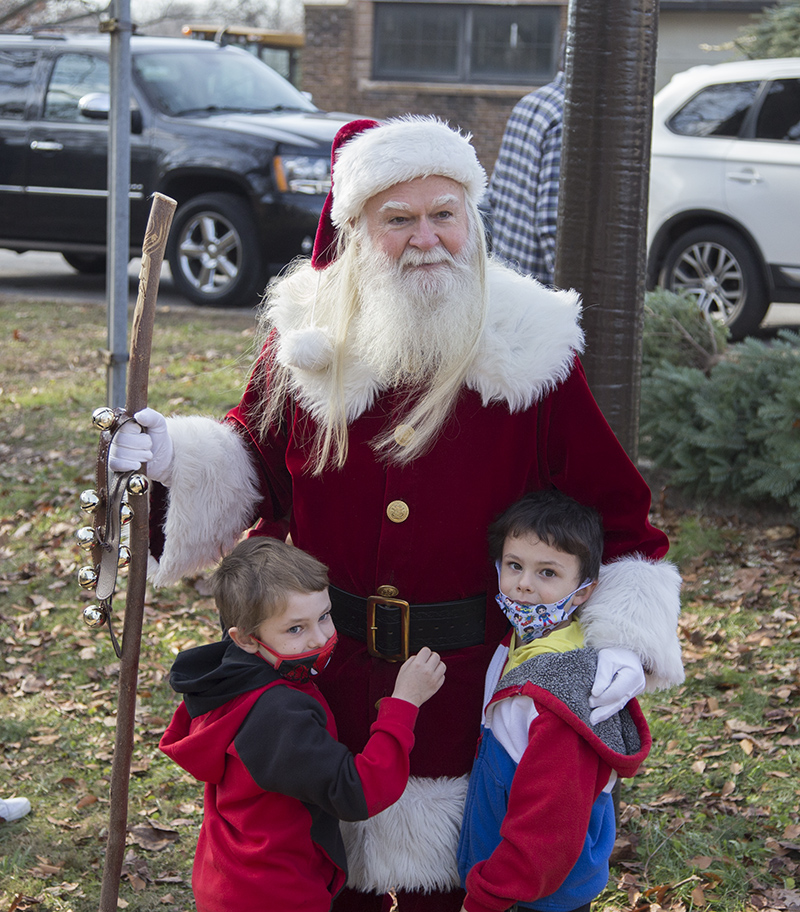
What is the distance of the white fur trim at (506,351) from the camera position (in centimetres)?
229

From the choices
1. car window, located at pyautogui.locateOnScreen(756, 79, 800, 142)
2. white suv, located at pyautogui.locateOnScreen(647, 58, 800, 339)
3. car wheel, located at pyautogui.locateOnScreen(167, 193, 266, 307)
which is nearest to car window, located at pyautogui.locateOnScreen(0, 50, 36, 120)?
car wheel, located at pyautogui.locateOnScreen(167, 193, 266, 307)

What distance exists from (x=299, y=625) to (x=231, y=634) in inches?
6.1

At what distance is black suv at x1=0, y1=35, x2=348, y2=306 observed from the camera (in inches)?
335

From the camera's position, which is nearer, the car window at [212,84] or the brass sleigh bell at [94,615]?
the brass sleigh bell at [94,615]

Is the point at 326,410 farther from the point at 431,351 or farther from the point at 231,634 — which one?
the point at 231,634

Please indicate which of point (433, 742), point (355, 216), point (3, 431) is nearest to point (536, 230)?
point (355, 216)

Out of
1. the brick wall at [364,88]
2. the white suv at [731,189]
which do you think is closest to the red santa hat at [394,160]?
the white suv at [731,189]

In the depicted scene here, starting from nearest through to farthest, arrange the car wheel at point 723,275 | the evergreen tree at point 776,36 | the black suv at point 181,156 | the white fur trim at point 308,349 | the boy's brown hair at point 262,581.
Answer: the boy's brown hair at point 262,581 < the white fur trim at point 308,349 < the car wheel at point 723,275 < the black suv at point 181,156 < the evergreen tree at point 776,36

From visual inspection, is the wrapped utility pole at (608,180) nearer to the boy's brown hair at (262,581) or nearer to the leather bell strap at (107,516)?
the boy's brown hair at (262,581)

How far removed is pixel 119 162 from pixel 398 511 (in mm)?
3017

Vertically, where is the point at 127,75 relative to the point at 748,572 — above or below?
above

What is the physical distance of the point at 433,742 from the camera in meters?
2.40

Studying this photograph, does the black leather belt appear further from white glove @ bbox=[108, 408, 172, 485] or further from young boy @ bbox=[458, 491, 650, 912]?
white glove @ bbox=[108, 408, 172, 485]

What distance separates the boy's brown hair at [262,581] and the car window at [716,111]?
689 centimetres
